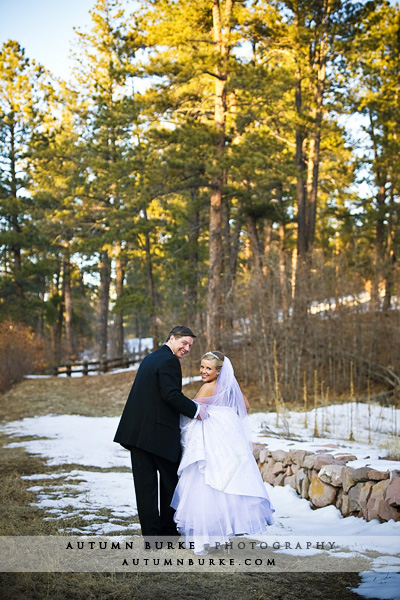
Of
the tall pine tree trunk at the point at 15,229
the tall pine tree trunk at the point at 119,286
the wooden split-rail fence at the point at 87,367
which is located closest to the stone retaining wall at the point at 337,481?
the tall pine tree trunk at the point at 119,286

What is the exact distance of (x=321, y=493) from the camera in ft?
23.0

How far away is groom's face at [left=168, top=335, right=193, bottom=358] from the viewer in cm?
559

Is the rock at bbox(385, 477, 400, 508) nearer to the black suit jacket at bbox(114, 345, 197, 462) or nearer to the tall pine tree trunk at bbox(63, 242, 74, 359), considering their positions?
the black suit jacket at bbox(114, 345, 197, 462)

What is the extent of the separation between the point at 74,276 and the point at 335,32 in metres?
23.9

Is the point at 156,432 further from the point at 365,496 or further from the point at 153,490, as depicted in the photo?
the point at 365,496

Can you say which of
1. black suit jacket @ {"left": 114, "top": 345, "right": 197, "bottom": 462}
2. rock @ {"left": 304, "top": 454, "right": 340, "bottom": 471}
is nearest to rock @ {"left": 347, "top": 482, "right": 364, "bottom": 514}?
rock @ {"left": 304, "top": 454, "right": 340, "bottom": 471}

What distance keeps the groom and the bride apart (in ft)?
0.44

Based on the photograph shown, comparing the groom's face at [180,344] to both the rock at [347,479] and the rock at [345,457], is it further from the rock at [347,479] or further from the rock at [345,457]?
the rock at [345,457]

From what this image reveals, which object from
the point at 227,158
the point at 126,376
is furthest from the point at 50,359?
the point at 227,158

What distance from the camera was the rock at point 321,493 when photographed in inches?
271

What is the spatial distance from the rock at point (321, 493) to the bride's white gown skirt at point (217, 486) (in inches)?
61.4

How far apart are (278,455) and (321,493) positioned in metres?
1.23

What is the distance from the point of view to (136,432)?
539 cm

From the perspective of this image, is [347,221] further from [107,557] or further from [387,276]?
[107,557]
